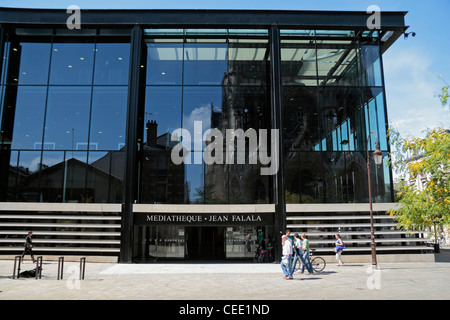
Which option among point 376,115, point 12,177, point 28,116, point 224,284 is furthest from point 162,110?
point 376,115

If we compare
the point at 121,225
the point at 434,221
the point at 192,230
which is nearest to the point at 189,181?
the point at 192,230

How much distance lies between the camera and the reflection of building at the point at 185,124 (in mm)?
21203

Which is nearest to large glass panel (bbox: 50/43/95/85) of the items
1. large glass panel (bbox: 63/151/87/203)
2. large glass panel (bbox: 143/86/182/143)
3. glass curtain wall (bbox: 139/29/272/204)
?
glass curtain wall (bbox: 139/29/272/204)

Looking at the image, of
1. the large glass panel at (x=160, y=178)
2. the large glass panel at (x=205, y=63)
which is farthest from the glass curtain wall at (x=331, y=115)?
the large glass panel at (x=160, y=178)

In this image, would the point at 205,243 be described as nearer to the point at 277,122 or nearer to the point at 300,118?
the point at 277,122

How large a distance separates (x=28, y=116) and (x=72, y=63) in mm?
4585

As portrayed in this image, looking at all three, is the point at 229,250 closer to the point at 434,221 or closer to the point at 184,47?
the point at 434,221

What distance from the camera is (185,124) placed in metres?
22.7

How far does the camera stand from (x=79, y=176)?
22.0m

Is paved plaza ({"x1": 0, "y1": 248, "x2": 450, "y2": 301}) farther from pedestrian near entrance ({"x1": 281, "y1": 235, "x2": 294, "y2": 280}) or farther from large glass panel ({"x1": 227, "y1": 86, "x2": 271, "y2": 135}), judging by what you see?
large glass panel ({"x1": 227, "y1": 86, "x2": 271, "y2": 135})

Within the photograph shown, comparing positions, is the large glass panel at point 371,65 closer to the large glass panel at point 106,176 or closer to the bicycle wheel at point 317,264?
the bicycle wheel at point 317,264

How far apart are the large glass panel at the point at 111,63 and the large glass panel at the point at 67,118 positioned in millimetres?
1325

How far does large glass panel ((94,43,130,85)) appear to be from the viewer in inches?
901

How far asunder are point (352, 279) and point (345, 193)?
875 centimetres
